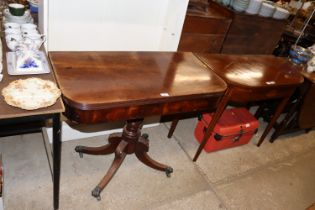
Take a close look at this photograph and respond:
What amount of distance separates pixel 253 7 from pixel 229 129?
1388mm

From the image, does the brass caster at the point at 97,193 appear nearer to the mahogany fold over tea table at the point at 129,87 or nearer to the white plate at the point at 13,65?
the mahogany fold over tea table at the point at 129,87

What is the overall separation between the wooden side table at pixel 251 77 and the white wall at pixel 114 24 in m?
0.36

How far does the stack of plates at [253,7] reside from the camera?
2674mm

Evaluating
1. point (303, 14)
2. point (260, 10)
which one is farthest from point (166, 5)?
point (303, 14)

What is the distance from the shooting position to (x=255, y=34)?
2926mm

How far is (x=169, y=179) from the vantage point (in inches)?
77.7

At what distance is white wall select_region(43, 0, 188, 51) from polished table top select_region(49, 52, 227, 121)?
31 cm

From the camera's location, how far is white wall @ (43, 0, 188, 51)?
167cm

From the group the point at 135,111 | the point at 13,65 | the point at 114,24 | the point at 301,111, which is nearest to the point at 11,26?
the point at 13,65

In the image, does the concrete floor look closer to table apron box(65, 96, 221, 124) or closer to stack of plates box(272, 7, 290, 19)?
table apron box(65, 96, 221, 124)

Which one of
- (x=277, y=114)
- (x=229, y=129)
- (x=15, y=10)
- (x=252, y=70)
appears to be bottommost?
(x=229, y=129)

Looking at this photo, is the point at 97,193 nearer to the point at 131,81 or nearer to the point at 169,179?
the point at 169,179

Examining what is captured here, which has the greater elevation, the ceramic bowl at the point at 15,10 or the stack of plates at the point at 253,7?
the stack of plates at the point at 253,7

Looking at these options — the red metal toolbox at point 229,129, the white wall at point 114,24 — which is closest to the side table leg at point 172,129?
the red metal toolbox at point 229,129
